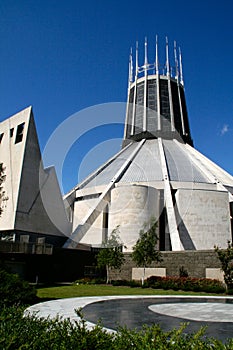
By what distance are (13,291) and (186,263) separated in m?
18.1

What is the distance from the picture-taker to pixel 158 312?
10031 mm

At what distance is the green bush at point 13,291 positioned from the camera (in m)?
9.84

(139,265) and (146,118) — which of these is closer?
(139,265)

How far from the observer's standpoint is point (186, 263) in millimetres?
25516

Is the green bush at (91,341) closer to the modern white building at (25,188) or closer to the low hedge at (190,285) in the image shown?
the low hedge at (190,285)

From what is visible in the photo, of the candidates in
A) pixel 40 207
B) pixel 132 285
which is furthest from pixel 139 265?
pixel 40 207

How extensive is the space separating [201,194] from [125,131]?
26435mm

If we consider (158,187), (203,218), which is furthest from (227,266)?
(158,187)

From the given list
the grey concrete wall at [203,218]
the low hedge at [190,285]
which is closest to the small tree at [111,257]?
Result: the low hedge at [190,285]

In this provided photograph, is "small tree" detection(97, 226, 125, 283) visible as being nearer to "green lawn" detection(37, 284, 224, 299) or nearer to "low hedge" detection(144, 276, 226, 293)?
"low hedge" detection(144, 276, 226, 293)

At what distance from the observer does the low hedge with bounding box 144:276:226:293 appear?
66.2 feet

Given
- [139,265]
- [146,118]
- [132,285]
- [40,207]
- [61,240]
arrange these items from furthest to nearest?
[146,118] < [61,240] < [40,207] < [139,265] < [132,285]

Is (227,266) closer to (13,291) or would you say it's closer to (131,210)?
(131,210)

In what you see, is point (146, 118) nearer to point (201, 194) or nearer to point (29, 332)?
point (201, 194)
